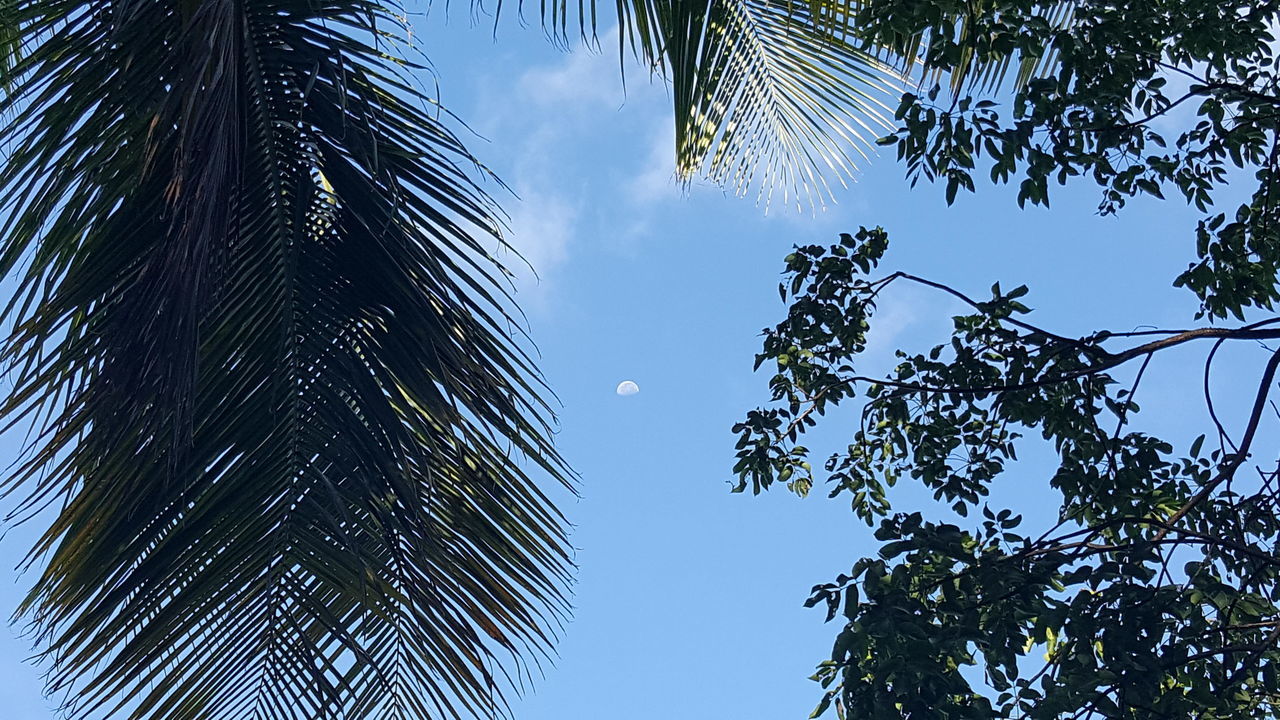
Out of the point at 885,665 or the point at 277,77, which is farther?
the point at 277,77

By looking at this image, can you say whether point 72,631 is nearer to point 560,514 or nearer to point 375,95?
point 560,514

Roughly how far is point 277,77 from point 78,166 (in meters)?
0.60

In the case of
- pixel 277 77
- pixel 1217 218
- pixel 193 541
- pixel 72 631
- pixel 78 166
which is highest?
pixel 1217 218

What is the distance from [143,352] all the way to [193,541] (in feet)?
1.55

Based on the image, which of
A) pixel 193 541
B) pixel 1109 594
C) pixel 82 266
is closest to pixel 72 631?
pixel 193 541

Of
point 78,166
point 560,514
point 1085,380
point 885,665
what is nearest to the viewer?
point 885,665

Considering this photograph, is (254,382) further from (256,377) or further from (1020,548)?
(1020,548)

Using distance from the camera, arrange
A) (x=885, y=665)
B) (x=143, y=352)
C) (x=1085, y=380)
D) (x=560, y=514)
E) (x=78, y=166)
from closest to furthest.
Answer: (x=885, y=665) → (x=143, y=352) → (x=78, y=166) → (x=560, y=514) → (x=1085, y=380)

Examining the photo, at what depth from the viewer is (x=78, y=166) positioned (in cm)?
299

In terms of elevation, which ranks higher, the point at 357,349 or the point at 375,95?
the point at 375,95

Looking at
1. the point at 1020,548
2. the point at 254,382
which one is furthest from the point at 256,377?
the point at 1020,548

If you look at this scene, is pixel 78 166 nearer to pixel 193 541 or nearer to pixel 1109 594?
pixel 193 541

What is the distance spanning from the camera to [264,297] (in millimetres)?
3104

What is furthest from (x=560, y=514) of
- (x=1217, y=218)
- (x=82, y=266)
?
(x=1217, y=218)
